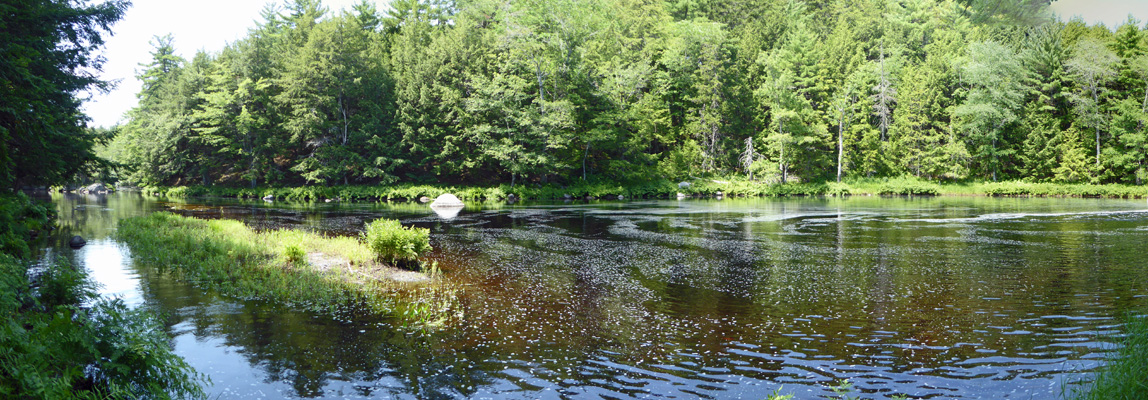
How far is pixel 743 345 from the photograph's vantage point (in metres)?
9.38

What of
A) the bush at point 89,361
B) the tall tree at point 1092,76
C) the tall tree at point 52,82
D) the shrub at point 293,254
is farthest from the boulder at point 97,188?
the tall tree at point 1092,76

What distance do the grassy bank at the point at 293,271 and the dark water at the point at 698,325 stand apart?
23.9 inches

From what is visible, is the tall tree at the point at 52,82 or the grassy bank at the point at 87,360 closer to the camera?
the grassy bank at the point at 87,360

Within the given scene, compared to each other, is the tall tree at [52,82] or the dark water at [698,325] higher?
the tall tree at [52,82]

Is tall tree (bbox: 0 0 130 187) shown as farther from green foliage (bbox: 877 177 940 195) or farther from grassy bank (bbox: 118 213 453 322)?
green foliage (bbox: 877 177 940 195)

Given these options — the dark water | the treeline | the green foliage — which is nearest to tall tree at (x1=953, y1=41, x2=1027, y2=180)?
the treeline

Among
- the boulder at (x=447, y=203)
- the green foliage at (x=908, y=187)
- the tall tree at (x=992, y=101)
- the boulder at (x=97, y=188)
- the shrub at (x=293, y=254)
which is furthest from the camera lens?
the boulder at (x=97, y=188)

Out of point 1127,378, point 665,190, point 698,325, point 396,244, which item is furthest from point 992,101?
point 1127,378

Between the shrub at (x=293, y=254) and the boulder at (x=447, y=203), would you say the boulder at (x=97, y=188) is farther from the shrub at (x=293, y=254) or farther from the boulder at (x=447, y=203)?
the shrub at (x=293, y=254)

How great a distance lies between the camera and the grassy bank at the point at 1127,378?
575cm

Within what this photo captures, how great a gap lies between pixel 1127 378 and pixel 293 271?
1448 cm

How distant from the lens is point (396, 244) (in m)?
16.1

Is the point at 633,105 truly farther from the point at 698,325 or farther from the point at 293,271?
the point at 698,325

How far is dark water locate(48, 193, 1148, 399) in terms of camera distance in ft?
25.6
